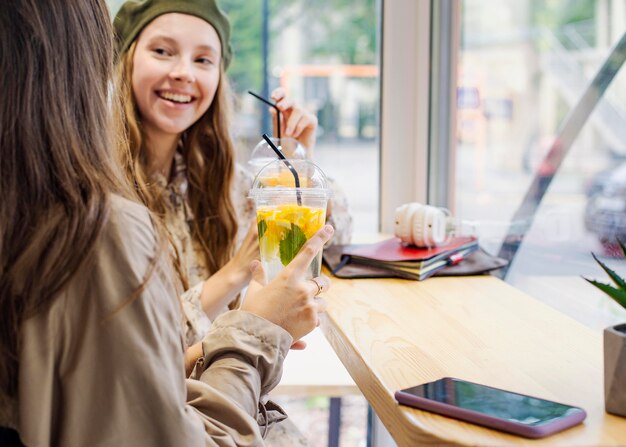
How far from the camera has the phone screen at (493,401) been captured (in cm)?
79

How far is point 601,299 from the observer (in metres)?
1.70

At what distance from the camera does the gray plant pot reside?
0.80 m

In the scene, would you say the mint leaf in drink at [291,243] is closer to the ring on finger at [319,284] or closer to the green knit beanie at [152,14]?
the ring on finger at [319,284]

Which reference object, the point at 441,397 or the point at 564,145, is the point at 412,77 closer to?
the point at 564,145

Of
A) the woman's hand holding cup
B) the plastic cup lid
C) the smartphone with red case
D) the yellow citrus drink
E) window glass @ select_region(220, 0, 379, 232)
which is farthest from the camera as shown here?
window glass @ select_region(220, 0, 379, 232)

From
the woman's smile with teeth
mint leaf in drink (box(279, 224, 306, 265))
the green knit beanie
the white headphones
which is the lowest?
the white headphones

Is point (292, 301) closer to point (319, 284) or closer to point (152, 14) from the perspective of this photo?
point (319, 284)

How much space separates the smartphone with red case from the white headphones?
0.81m

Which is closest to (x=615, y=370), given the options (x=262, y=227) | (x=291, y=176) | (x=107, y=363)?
(x=107, y=363)

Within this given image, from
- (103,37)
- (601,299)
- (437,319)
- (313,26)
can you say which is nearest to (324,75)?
(313,26)

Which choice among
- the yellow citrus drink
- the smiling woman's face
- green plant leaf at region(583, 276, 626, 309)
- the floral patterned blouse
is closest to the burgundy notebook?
the floral patterned blouse

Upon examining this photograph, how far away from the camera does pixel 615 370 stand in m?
0.81

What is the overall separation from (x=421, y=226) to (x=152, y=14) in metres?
0.81

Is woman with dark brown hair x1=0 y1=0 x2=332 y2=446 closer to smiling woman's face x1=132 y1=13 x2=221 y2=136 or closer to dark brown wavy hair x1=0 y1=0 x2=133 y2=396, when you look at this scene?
dark brown wavy hair x1=0 y1=0 x2=133 y2=396
